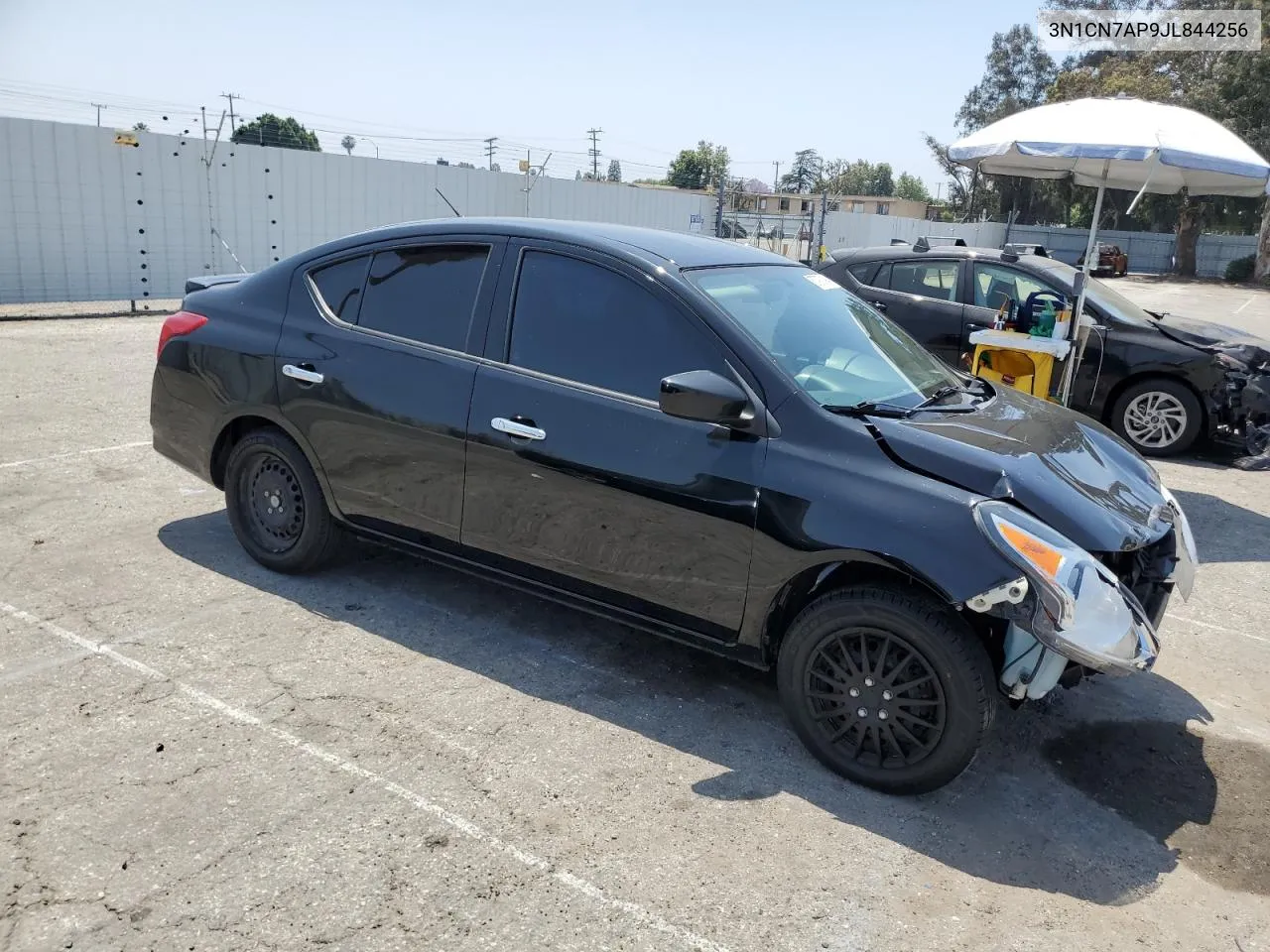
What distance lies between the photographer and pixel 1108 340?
8914 millimetres

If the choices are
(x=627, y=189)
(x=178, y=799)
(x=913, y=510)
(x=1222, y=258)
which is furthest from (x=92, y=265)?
(x=1222, y=258)

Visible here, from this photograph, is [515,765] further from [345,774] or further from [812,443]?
[812,443]

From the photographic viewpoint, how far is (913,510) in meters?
3.20

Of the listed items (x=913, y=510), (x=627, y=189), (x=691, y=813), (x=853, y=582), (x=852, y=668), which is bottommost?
(x=691, y=813)

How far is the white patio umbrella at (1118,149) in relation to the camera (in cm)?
719

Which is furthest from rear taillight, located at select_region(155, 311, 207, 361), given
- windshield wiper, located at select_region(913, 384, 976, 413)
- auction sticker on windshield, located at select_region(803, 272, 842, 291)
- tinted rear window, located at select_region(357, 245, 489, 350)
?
windshield wiper, located at select_region(913, 384, 976, 413)

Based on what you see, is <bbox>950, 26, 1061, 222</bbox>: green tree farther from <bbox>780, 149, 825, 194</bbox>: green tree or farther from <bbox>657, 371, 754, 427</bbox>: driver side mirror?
<bbox>657, 371, 754, 427</bbox>: driver side mirror

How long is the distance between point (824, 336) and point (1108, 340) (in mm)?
6062

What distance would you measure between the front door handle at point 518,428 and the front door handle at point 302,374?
1.02 metres

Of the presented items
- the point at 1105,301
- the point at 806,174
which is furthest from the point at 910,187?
the point at 1105,301

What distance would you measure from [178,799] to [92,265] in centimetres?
1469

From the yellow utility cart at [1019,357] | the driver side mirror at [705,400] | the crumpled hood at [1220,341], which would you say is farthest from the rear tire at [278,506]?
the crumpled hood at [1220,341]

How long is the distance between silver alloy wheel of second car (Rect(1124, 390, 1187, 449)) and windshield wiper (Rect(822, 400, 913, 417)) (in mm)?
6205

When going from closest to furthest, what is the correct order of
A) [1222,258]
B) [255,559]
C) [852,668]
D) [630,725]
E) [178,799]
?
1. [178,799]
2. [852,668]
3. [630,725]
4. [255,559]
5. [1222,258]
